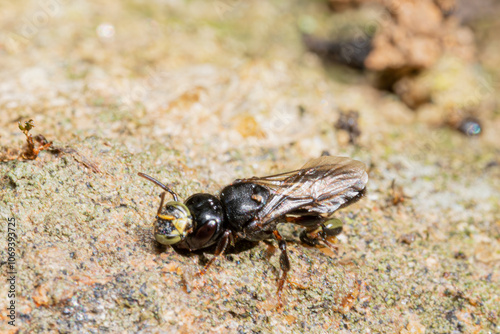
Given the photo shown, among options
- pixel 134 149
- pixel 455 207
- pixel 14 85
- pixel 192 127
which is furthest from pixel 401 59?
pixel 14 85

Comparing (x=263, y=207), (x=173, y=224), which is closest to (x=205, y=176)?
(x=263, y=207)

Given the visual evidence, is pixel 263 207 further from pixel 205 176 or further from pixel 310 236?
pixel 205 176

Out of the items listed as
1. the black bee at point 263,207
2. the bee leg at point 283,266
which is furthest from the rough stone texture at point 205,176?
the black bee at point 263,207

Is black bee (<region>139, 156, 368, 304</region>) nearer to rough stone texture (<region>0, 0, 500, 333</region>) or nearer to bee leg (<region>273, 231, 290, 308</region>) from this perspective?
bee leg (<region>273, 231, 290, 308</region>)

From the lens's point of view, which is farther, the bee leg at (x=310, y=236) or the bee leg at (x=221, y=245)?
the bee leg at (x=310, y=236)

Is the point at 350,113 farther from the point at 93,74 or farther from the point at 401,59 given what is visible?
the point at 93,74

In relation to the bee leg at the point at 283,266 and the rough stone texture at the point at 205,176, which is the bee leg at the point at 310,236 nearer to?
the rough stone texture at the point at 205,176
